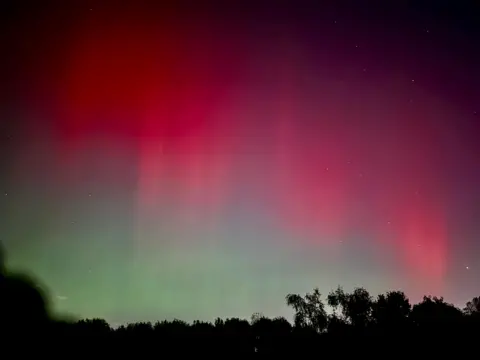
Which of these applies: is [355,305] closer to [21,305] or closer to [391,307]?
[391,307]

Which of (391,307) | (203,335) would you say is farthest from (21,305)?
(391,307)

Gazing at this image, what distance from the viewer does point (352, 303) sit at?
102750mm

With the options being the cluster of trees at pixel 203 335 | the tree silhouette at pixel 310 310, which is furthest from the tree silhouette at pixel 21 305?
the tree silhouette at pixel 310 310

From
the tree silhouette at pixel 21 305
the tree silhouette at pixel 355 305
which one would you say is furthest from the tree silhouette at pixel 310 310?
the tree silhouette at pixel 21 305

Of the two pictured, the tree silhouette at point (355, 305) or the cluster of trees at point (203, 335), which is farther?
the tree silhouette at point (355, 305)

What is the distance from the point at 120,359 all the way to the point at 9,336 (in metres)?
23.1

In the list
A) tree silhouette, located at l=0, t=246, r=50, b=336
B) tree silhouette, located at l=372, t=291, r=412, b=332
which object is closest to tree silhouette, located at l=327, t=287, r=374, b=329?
tree silhouette, located at l=372, t=291, r=412, b=332

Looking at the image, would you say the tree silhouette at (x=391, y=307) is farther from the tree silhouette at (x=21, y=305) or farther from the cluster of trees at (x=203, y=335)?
the tree silhouette at (x=21, y=305)

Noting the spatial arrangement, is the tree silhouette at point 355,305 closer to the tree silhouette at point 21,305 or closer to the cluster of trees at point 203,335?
the cluster of trees at point 203,335

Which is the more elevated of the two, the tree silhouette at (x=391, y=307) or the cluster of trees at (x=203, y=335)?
the tree silhouette at (x=391, y=307)

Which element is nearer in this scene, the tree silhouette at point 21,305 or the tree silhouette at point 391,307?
the tree silhouette at point 21,305

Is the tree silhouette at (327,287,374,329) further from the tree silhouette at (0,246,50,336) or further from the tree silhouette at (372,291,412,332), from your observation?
the tree silhouette at (0,246,50,336)

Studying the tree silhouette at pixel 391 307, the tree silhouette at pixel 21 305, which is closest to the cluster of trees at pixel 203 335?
the tree silhouette at pixel 21 305

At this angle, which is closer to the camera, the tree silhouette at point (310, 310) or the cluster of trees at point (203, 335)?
the cluster of trees at point (203, 335)
